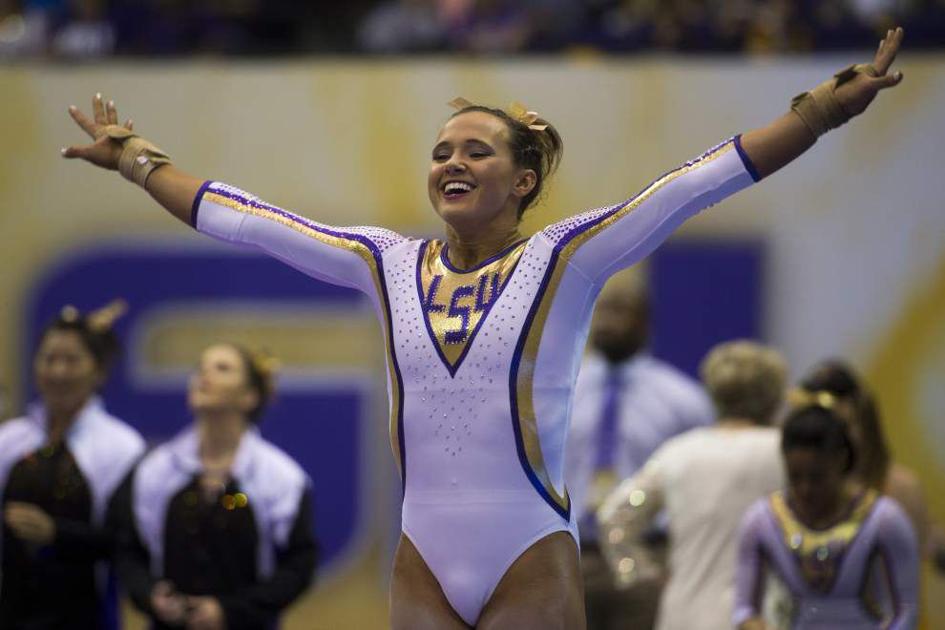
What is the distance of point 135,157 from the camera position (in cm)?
355

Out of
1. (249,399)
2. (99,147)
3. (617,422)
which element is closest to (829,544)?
(617,422)

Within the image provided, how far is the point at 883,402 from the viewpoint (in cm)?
799

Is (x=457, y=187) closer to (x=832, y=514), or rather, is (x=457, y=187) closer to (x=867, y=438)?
(x=832, y=514)

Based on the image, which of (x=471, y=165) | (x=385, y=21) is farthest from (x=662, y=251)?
(x=471, y=165)

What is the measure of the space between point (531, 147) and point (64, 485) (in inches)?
104

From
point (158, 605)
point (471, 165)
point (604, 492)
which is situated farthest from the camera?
point (604, 492)

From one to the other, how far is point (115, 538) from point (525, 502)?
102 inches

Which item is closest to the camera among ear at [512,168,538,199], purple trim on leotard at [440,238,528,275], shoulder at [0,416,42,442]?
purple trim on leotard at [440,238,528,275]

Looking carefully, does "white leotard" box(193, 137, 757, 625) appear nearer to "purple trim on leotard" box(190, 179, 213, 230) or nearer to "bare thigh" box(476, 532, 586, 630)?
"bare thigh" box(476, 532, 586, 630)

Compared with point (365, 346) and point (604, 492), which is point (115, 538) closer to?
point (604, 492)

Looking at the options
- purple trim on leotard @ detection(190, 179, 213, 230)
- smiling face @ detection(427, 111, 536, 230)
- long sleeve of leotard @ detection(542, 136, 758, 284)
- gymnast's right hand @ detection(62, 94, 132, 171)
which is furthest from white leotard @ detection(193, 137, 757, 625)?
gymnast's right hand @ detection(62, 94, 132, 171)

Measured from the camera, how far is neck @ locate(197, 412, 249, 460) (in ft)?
17.5

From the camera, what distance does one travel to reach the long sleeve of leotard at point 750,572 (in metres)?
4.62

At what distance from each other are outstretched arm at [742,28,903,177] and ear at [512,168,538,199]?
0.54m
